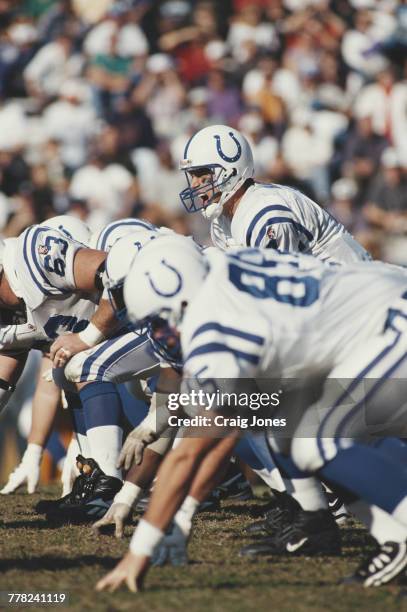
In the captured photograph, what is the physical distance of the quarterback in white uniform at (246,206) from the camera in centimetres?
608

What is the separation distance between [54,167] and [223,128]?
662 cm

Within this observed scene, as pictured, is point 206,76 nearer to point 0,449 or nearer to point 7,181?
point 7,181

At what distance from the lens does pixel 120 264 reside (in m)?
5.64

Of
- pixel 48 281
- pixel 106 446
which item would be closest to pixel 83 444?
pixel 106 446

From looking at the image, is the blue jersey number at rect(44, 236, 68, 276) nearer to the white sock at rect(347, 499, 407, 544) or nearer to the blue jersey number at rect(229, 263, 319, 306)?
the blue jersey number at rect(229, 263, 319, 306)

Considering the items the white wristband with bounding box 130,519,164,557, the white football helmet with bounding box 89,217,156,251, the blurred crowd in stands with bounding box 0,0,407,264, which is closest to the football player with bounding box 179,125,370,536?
the white football helmet with bounding box 89,217,156,251

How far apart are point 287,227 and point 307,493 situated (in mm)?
1626

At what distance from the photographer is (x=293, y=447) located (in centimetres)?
439

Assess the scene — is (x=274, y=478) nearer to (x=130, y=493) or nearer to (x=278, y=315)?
(x=130, y=493)

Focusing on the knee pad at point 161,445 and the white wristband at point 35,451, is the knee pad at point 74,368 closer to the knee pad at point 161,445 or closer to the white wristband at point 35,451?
the knee pad at point 161,445

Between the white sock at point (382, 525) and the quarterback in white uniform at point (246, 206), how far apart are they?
1.96 metres

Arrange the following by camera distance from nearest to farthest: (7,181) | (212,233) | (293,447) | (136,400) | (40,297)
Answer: (293,447)
(40,297)
(212,233)
(136,400)
(7,181)

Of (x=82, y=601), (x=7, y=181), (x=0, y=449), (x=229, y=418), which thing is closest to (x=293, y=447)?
(x=229, y=418)

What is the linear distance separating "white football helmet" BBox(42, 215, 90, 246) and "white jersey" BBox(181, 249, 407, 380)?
248cm
